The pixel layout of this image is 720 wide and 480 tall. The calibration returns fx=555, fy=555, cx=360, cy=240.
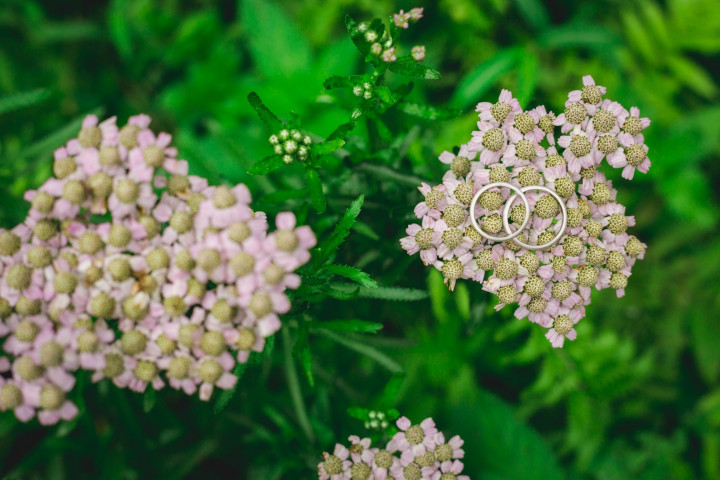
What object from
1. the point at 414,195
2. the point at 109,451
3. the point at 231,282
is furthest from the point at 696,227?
the point at 109,451

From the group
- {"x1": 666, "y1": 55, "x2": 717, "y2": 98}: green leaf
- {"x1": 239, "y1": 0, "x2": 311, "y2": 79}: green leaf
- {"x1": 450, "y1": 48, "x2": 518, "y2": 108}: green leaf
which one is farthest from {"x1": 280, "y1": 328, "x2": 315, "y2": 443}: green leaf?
{"x1": 666, "y1": 55, "x2": 717, "y2": 98}: green leaf

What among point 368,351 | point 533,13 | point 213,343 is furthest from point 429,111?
point 533,13

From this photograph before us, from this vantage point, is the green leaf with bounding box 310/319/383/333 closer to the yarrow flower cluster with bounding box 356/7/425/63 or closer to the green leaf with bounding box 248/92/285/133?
the green leaf with bounding box 248/92/285/133

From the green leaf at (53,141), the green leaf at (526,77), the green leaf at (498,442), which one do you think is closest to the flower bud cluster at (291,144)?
→ the green leaf at (53,141)

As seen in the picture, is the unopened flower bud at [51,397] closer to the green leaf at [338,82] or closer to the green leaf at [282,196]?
the green leaf at [282,196]

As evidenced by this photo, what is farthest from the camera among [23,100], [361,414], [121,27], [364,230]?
[121,27]

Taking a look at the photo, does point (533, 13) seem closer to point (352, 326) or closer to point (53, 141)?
point (352, 326)
